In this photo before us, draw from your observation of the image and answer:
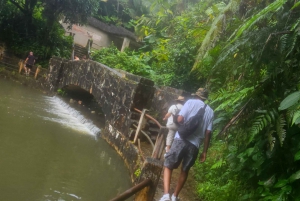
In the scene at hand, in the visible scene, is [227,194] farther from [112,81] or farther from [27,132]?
[112,81]

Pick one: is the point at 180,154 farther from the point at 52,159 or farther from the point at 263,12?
the point at 52,159

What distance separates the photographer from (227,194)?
16.4 ft

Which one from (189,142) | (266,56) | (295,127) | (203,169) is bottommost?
(203,169)

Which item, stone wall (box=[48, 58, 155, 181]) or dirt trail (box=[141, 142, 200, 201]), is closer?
dirt trail (box=[141, 142, 200, 201])

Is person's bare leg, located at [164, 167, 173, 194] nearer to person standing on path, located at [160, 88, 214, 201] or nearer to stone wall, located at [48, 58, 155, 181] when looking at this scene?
person standing on path, located at [160, 88, 214, 201]

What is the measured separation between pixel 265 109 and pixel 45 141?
6.36m

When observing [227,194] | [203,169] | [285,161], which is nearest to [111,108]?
[203,169]

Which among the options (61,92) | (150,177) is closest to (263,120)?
(150,177)

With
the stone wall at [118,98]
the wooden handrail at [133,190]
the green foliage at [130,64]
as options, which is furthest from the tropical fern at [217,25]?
the green foliage at [130,64]

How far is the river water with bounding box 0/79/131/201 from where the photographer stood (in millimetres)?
5789

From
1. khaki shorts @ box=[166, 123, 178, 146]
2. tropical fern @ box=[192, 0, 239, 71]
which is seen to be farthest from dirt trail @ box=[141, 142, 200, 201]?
tropical fern @ box=[192, 0, 239, 71]

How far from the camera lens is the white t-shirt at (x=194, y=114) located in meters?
4.20

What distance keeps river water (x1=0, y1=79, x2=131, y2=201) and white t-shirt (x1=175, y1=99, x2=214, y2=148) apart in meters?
2.65

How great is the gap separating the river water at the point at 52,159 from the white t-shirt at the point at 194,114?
2655 millimetres
